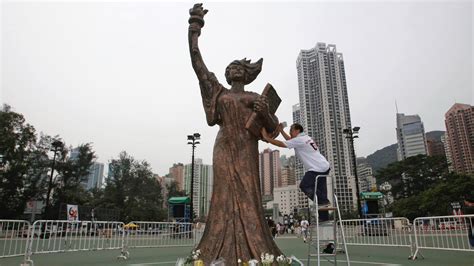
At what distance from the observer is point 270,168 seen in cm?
7919

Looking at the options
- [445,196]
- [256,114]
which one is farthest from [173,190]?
[256,114]

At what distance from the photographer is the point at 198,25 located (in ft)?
15.6

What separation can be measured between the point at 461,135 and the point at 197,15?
4711cm

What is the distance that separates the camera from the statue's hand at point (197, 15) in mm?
4711

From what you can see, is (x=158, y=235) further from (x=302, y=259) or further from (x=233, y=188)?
(x=233, y=188)

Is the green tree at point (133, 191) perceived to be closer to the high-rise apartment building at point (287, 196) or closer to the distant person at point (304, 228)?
the distant person at point (304, 228)

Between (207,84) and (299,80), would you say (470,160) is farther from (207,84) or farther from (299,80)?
(207,84)

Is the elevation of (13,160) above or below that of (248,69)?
above

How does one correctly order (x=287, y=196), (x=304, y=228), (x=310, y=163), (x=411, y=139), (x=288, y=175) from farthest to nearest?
(x=288, y=175)
(x=287, y=196)
(x=411, y=139)
(x=304, y=228)
(x=310, y=163)

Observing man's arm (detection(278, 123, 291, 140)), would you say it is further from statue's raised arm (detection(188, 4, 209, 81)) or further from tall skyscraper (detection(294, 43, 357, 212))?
tall skyscraper (detection(294, 43, 357, 212))

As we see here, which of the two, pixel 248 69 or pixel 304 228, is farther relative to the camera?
pixel 304 228

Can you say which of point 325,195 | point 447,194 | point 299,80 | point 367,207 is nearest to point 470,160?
point 447,194

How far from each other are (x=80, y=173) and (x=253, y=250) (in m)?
37.1

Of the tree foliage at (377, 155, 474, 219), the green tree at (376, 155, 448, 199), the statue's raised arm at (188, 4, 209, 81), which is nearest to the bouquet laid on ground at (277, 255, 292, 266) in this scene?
the statue's raised arm at (188, 4, 209, 81)
